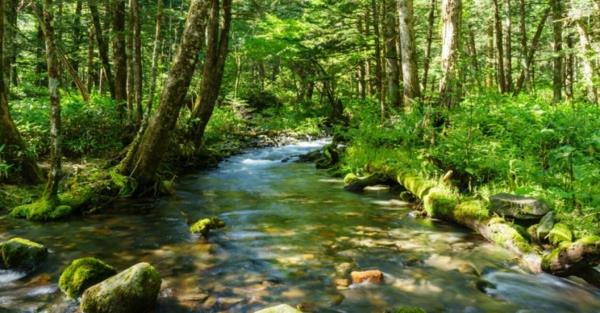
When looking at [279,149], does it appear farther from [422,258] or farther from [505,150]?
[422,258]

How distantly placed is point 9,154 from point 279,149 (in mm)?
12580

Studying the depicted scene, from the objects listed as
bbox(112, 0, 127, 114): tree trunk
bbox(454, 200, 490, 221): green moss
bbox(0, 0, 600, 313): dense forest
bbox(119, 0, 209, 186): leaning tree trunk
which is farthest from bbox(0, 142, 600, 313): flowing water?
bbox(112, 0, 127, 114): tree trunk

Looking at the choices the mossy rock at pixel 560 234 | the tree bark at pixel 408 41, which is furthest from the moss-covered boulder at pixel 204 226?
the tree bark at pixel 408 41

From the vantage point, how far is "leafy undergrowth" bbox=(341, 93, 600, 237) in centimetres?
670

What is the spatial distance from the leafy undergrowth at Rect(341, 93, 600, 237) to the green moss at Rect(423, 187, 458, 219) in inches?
17.2

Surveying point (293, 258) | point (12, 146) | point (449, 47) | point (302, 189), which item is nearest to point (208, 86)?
point (302, 189)

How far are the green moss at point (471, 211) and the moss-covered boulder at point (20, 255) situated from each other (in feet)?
21.2

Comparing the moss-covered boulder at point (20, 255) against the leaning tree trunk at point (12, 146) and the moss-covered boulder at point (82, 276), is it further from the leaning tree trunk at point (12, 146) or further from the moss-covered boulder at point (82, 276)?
the leaning tree trunk at point (12, 146)

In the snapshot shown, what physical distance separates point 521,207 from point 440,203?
165 centimetres

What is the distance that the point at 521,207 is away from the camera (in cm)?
677

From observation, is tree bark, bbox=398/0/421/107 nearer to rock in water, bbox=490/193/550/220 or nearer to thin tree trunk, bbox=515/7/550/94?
rock in water, bbox=490/193/550/220

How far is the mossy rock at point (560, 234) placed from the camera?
19.4 feet

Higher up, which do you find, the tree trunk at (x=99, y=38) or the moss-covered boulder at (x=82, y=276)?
the tree trunk at (x=99, y=38)

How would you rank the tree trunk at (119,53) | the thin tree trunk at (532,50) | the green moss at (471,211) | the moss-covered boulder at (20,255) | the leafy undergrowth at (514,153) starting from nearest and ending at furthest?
1. the moss-covered boulder at (20,255)
2. the leafy undergrowth at (514,153)
3. the green moss at (471,211)
4. the tree trunk at (119,53)
5. the thin tree trunk at (532,50)
